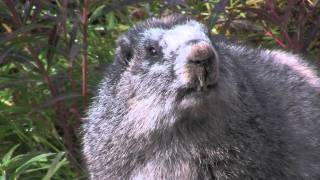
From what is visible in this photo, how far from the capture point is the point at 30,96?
458 centimetres

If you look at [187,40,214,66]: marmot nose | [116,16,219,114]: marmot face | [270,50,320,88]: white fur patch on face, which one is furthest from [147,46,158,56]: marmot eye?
[270,50,320,88]: white fur patch on face

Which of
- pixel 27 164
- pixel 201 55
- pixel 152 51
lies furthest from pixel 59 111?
pixel 201 55

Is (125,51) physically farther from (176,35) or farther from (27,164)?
(27,164)

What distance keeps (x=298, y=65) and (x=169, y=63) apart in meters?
1.31

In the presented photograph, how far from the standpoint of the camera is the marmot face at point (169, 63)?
2.95m

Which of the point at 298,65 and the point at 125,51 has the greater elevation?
the point at 125,51

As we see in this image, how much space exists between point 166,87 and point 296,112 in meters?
0.96

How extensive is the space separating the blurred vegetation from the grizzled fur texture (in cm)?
45

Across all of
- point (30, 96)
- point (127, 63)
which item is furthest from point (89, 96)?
point (127, 63)

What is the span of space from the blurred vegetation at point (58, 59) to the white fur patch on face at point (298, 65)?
23 centimetres

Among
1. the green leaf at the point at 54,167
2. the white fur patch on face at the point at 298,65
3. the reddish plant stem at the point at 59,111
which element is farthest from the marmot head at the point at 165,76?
the white fur patch on face at the point at 298,65

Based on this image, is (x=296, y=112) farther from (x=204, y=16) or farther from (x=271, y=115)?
(x=204, y=16)

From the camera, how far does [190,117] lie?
3.15 metres

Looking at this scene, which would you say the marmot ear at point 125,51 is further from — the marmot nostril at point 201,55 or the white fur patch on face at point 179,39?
the marmot nostril at point 201,55
